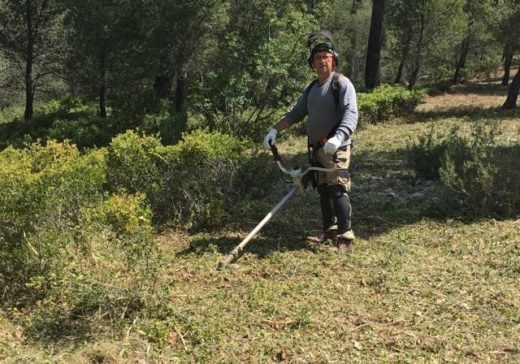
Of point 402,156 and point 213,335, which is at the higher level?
point 402,156

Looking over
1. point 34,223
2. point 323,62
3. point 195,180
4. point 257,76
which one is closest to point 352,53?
point 257,76

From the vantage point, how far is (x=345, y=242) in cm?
487

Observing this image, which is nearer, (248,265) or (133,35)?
(248,265)

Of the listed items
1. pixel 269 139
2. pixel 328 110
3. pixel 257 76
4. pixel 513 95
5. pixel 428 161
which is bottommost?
pixel 428 161

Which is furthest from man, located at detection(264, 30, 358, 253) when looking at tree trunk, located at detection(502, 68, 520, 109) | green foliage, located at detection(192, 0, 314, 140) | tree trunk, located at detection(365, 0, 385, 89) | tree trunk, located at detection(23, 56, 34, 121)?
tree trunk, located at detection(23, 56, 34, 121)

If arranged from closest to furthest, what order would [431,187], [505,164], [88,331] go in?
1. [88,331]
2. [505,164]
3. [431,187]

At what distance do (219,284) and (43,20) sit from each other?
18743mm

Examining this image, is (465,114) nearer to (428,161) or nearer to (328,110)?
(428,161)

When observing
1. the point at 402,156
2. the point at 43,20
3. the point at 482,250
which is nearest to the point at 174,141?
the point at 402,156

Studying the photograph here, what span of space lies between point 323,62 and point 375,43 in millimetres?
11347

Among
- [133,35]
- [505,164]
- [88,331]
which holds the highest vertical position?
[133,35]

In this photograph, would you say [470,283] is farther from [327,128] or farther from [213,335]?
[213,335]

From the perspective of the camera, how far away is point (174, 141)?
999cm

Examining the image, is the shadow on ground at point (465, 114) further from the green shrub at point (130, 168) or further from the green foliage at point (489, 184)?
the green shrub at point (130, 168)
